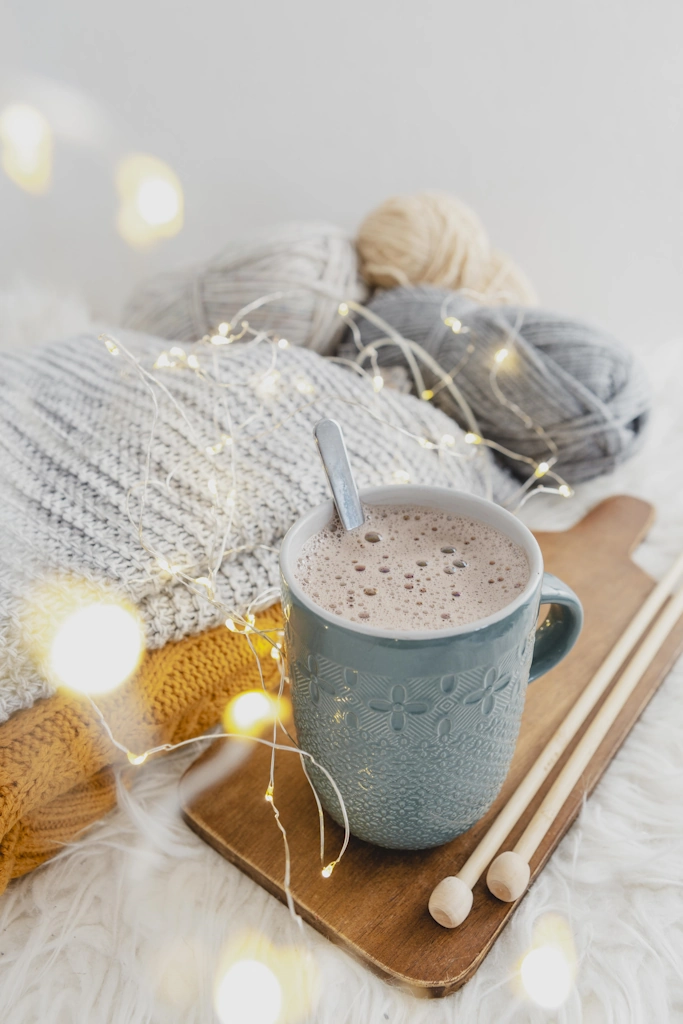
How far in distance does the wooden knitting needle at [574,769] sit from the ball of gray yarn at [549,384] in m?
0.19

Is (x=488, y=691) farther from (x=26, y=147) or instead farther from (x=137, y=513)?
(x=26, y=147)

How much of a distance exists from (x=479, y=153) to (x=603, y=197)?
19cm

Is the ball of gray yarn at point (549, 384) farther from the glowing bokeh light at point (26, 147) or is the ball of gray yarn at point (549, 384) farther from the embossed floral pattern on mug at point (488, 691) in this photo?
the glowing bokeh light at point (26, 147)

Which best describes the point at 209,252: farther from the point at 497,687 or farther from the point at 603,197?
the point at 497,687

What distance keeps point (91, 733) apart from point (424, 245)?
2.08ft

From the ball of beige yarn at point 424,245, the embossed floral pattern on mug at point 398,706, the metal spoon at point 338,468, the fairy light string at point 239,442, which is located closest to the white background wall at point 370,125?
the ball of beige yarn at point 424,245

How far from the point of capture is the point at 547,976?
14.0 inches

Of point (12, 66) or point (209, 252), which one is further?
point (209, 252)

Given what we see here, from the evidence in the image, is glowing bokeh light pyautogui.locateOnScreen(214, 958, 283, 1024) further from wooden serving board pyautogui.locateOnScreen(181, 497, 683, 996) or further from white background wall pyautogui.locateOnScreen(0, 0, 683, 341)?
white background wall pyautogui.locateOnScreen(0, 0, 683, 341)

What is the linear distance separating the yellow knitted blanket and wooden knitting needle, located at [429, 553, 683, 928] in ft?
0.58

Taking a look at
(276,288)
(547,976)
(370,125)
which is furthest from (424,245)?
(547,976)

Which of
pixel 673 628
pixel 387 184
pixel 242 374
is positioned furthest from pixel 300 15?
pixel 673 628

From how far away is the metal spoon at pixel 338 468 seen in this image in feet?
1.24

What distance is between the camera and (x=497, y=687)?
13.2 inches
